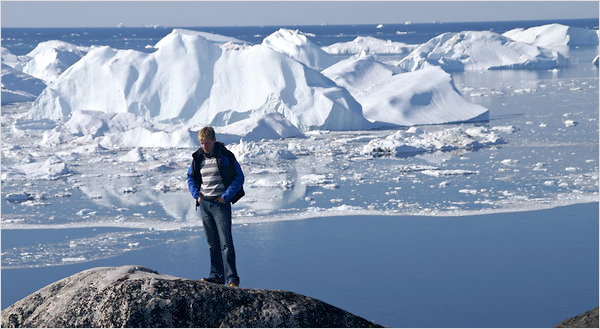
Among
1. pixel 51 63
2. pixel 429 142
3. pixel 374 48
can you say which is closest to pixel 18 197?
pixel 429 142

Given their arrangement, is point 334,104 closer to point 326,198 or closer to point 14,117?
point 326,198

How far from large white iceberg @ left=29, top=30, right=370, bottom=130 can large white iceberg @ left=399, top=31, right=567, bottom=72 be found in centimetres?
1705

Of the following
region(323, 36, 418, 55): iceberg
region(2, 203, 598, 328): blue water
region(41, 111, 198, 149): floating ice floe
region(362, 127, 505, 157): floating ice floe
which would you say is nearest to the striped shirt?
region(2, 203, 598, 328): blue water

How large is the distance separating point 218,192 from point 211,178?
0.08 m

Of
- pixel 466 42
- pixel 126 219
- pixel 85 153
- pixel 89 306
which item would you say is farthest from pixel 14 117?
pixel 466 42

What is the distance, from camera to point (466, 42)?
36625 millimetres

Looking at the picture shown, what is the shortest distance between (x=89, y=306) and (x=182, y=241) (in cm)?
610

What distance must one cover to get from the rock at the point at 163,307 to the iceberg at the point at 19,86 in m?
24.7

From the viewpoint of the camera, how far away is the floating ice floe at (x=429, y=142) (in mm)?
14844

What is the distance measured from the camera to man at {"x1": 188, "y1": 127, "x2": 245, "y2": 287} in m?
3.95

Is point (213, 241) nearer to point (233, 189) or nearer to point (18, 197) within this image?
point (233, 189)

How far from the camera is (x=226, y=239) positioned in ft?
13.1

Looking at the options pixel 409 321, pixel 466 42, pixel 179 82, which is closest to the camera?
pixel 409 321

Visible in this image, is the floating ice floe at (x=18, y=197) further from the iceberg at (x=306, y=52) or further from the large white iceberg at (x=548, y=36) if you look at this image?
the large white iceberg at (x=548, y=36)
